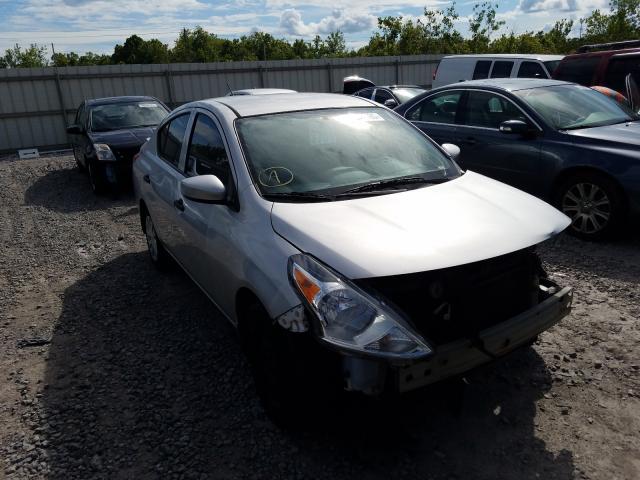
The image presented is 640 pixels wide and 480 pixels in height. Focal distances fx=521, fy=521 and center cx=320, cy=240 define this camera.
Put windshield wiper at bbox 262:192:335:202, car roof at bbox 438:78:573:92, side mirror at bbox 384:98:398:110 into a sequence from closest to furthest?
windshield wiper at bbox 262:192:335:202
car roof at bbox 438:78:573:92
side mirror at bbox 384:98:398:110

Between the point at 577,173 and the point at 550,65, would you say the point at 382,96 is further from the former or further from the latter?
the point at 577,173

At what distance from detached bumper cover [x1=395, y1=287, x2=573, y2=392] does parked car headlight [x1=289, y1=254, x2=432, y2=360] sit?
4.2 inches

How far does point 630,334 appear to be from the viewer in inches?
140

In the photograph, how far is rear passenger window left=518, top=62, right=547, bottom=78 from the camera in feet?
34.8

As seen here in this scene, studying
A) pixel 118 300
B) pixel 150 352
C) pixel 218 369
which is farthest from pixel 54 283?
pixel 218 369

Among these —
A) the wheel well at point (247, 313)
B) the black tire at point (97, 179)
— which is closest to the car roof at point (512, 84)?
the wheel well at point (247, 313)

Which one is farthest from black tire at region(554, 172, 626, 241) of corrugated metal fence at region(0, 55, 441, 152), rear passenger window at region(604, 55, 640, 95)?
corrugated metal fence at region(0, 55, 441, 152)

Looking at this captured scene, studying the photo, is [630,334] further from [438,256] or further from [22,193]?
[22,193]

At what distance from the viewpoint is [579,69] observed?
29.0ft

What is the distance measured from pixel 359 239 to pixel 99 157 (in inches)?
285

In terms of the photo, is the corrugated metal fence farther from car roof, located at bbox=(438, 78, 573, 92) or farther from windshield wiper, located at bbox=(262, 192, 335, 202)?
windshield wiper, located at bbox=(262, 192, 335, 202)

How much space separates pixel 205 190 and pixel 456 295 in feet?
4.95

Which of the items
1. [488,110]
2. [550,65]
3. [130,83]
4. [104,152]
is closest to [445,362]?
[488,110]

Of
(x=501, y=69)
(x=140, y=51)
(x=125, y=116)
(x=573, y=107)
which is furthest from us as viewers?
(x=140, y=51)
